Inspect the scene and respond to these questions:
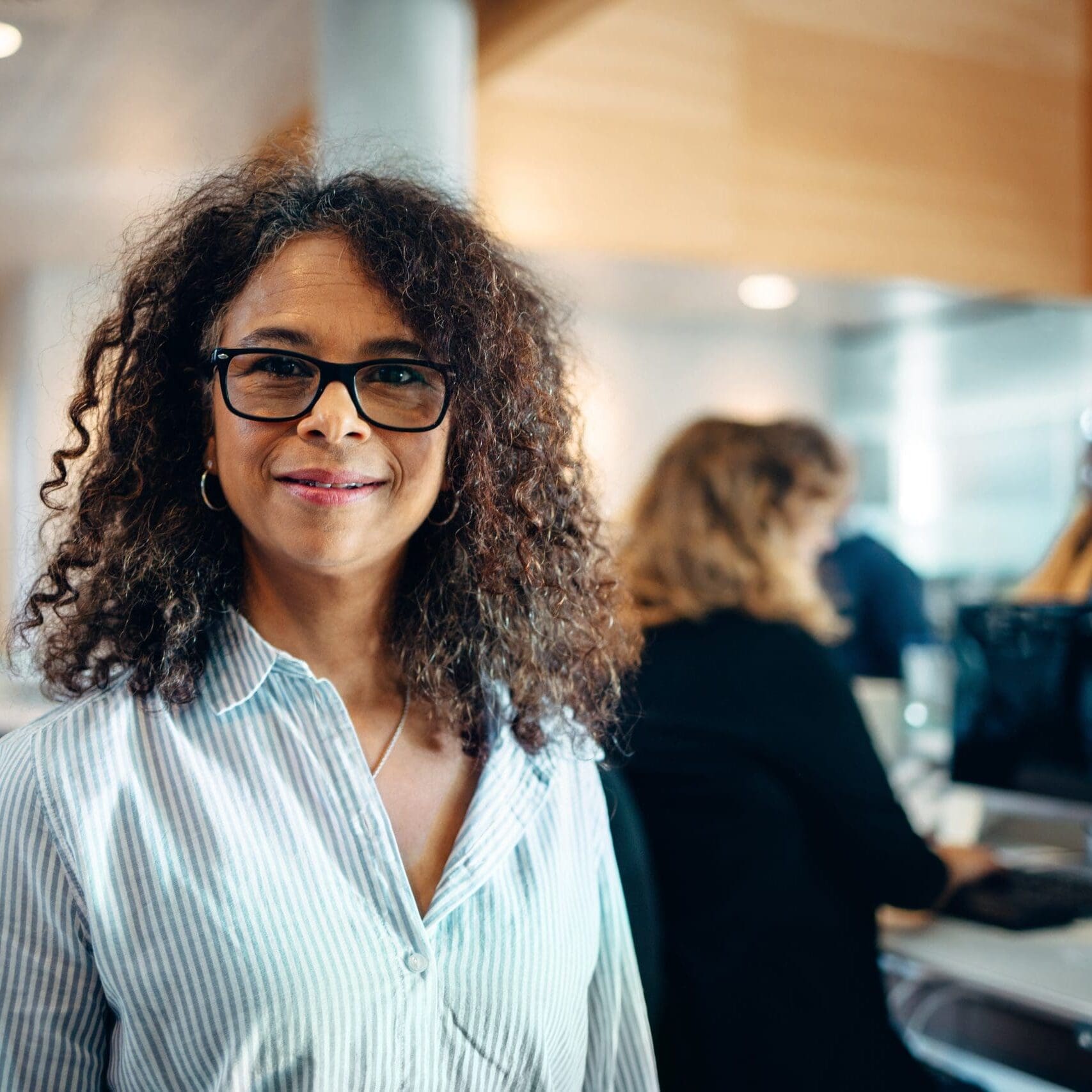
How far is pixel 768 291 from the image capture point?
3.80 metres

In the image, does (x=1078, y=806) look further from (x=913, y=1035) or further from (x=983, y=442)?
(x=983, y=442)

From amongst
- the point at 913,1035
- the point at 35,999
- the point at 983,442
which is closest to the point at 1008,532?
the point at 983,442

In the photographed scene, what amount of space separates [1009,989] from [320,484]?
4.01ft

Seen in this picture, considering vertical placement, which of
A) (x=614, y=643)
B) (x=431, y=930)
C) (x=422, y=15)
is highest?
(x=422, y=15)

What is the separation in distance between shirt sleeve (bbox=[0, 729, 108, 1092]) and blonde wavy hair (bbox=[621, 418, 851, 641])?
3.48 feet

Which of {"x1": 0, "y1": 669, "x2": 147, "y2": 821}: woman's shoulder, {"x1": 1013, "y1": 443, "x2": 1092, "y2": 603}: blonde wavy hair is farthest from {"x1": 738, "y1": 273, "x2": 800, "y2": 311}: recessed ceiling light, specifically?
{"x1": 0, "y1": 669, "x2": 147, "y2": 821}: woman's shoulder

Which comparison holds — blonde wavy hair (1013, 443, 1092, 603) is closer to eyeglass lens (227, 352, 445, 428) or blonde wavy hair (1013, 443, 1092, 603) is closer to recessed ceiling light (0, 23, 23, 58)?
eyeglass lens (227, 352, 445, 428)

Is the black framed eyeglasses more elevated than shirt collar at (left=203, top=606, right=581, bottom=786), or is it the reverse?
the black framed eyeglasses

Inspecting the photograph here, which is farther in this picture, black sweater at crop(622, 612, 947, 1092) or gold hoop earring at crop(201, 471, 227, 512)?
black sweater at crop(622, 612, 947, 1092)

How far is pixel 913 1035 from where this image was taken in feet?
7.49

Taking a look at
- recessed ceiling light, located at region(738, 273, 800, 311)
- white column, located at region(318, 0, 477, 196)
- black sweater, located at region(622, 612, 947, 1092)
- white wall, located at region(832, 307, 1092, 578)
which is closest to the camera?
black sweater, located at region(622, 612, 947, 1092)

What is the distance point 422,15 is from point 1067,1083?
252 centimetres

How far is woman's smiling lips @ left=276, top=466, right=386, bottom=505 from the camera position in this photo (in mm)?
885

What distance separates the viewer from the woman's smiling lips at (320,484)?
0.89 m
